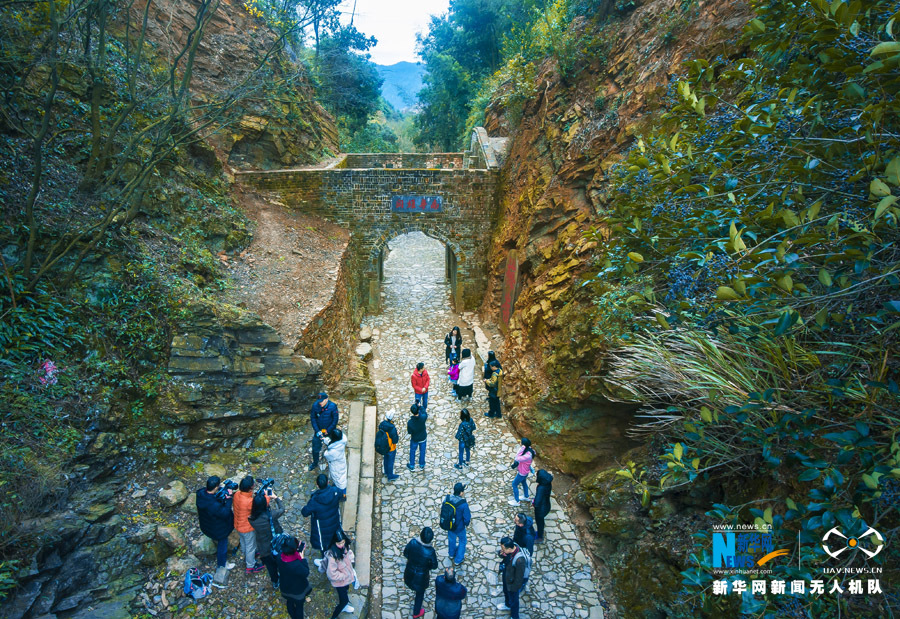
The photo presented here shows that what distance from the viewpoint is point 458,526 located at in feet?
18.9

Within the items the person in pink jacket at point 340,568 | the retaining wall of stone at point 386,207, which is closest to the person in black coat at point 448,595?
the person in pink jacket at point 340,568

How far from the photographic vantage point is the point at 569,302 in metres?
8.13

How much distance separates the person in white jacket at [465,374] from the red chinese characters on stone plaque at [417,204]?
21.8 feet

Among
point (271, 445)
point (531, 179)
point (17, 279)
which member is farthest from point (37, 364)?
point (531, 179)

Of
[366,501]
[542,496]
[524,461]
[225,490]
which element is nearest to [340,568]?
[225,490]

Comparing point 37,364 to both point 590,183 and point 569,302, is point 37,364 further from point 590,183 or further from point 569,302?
point 590,183

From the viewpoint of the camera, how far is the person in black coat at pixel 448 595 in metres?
4.79

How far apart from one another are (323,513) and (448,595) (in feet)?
5.63

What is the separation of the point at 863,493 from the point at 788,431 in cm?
63

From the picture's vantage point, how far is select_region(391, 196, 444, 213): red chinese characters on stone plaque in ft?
47.4

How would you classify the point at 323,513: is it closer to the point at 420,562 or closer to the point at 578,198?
the point at 420,562

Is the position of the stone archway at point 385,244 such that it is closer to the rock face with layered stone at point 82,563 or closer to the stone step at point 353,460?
the stone step at point 353,460

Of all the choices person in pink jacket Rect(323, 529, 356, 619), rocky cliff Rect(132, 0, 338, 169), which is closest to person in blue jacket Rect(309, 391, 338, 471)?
person in pink jacket Rect(323, 529, 356, 619)

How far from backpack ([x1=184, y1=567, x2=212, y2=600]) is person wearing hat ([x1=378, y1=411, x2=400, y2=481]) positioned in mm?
2853
